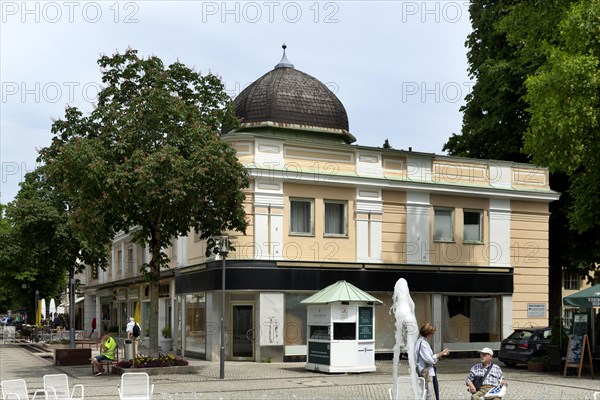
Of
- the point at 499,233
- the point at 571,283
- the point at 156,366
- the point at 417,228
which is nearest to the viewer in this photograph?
the point at 156,366

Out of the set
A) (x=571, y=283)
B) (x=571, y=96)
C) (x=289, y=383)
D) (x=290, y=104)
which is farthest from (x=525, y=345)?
(x=571, y=283)

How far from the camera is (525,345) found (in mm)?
28109

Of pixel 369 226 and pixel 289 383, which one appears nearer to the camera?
pixel 289 383

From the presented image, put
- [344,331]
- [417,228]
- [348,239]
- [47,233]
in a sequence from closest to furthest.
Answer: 1. [344,331]
2. [348,239]
3. [417,228]
4. [47,233]

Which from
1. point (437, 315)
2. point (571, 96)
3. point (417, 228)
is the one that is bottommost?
point (437, 315)

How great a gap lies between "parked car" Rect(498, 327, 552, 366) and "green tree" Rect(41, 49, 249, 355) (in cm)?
1005

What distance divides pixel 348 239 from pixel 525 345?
749cm

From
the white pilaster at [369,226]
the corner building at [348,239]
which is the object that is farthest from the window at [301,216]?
the white pilaster at [369,226]

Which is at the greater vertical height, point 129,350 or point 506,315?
point 506,315

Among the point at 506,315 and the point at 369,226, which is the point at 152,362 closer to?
the point at 369,226

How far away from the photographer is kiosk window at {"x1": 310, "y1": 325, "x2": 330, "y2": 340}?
25.7m

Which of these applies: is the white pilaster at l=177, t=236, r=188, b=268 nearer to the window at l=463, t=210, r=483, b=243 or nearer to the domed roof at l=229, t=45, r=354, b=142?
the domed roof at l=229, t=45, r=354, b=142

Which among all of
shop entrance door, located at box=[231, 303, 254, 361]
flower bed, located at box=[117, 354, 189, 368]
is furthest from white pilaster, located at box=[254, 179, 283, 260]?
flower bed, located at box=[117, 354, 189, 368]

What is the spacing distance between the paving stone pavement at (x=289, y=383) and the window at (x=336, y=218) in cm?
514
